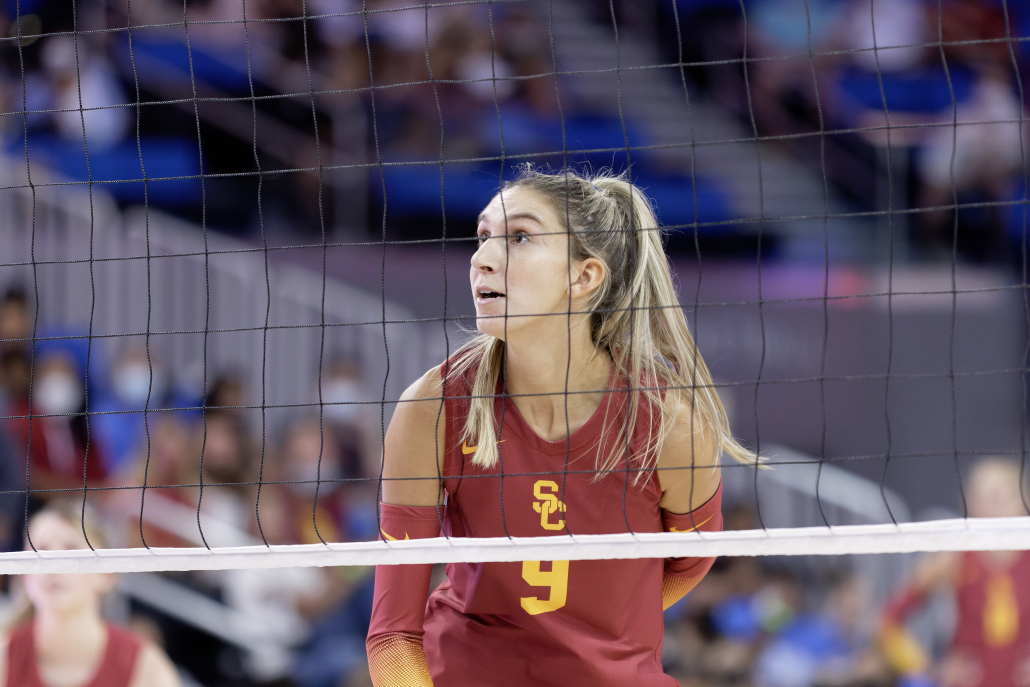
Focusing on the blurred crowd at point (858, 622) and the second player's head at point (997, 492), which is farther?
the blurred crowd at point (858, 622)

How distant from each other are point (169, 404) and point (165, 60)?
2.28 metres

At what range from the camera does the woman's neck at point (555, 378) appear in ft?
6.54

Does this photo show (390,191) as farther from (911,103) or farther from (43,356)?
(911,103)

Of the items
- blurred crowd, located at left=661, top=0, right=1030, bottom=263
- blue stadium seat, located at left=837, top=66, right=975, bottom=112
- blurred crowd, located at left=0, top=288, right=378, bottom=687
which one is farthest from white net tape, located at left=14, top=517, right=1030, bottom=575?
blue stadium seat, located at left=837, top=66, right=975, bottom=112

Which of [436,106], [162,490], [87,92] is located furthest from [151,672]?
[87,92]

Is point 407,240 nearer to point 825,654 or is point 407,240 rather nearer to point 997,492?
point 997,492

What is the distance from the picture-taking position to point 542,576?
193 centimetres

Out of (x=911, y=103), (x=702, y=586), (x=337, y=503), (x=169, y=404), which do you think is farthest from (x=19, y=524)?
(x=911, y=103)

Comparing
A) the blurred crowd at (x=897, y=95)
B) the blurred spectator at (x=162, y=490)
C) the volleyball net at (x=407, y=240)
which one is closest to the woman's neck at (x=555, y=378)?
the volleyball net at (x=407, y=240)

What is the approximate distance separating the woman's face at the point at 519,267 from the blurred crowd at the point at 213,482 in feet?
7.30

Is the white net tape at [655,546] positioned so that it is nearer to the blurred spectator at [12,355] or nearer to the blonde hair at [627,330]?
the blonde hair at [627,330]

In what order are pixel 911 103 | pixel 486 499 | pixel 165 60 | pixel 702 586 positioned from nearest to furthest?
pixel 486 499 < pixel 702 586 < pixel 165 60 < pixel 911 103

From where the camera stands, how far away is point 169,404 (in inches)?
191

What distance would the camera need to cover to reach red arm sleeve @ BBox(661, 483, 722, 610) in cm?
201
